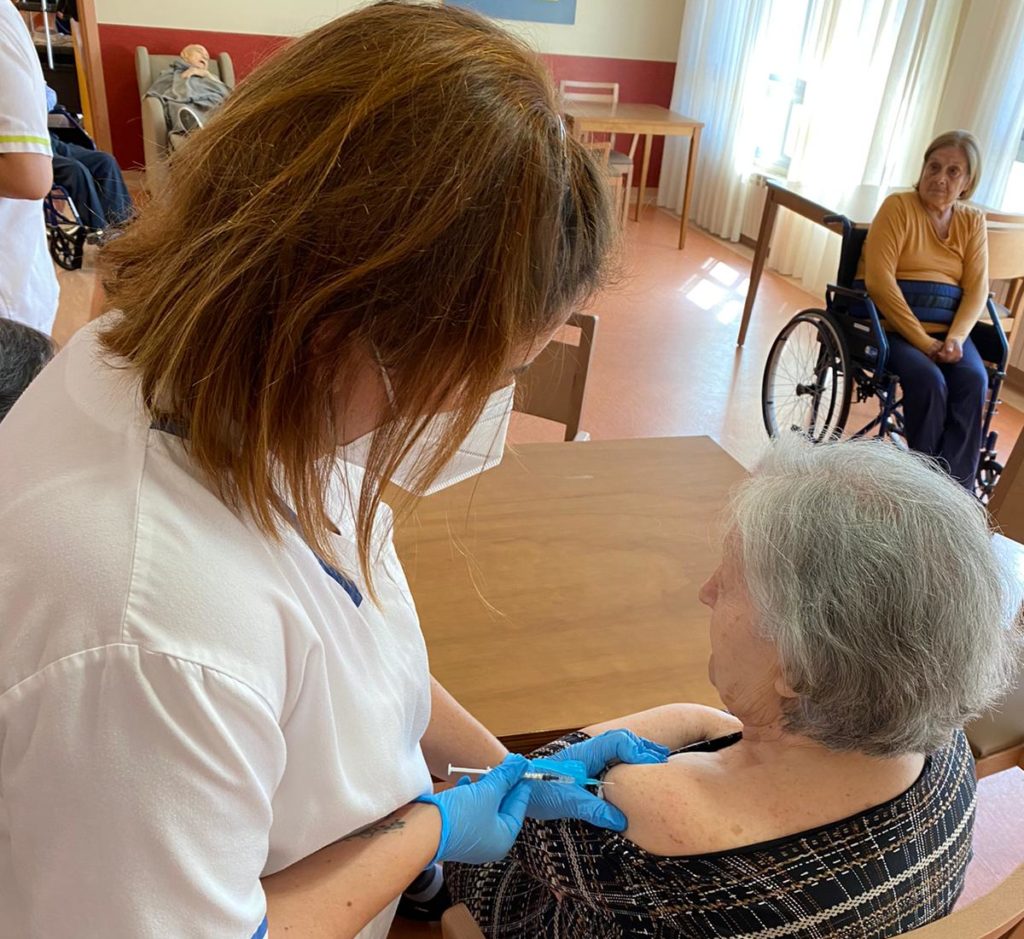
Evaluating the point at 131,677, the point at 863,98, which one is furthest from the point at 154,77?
the point at 131,677

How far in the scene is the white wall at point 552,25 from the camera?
19.5ft

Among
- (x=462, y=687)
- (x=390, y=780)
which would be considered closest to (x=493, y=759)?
(x=462, y=687)

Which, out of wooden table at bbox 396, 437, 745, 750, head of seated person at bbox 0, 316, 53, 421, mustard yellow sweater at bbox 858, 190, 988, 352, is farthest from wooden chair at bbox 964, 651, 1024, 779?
mustard yellow sweater at bbox 858, 190, 988, 352

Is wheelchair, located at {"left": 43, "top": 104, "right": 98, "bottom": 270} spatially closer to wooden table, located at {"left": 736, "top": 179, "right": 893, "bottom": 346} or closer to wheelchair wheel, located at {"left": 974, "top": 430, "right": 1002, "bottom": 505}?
wooden table, located at {"left": 736, "top": 179, "right": 893, "bottom": 346}

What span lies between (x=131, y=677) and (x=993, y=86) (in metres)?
4.82

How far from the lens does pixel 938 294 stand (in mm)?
3279

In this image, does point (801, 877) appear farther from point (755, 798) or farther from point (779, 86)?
point (779, 86)

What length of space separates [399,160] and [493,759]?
2.64 feet

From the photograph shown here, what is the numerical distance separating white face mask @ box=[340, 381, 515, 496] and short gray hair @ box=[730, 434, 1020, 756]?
0.95 feet

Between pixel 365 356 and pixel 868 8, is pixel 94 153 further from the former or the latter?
pixel 365 356

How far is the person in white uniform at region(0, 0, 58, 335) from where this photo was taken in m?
1.81

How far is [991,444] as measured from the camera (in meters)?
3.27

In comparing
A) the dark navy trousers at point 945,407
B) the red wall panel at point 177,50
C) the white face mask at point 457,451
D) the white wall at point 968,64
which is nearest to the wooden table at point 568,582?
the white face mask at point 457,451

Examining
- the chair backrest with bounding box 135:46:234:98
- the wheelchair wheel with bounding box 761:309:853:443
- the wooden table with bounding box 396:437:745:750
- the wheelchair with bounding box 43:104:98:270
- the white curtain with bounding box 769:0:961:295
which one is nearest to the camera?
the wooden table with bounding box 396:437:745:750
